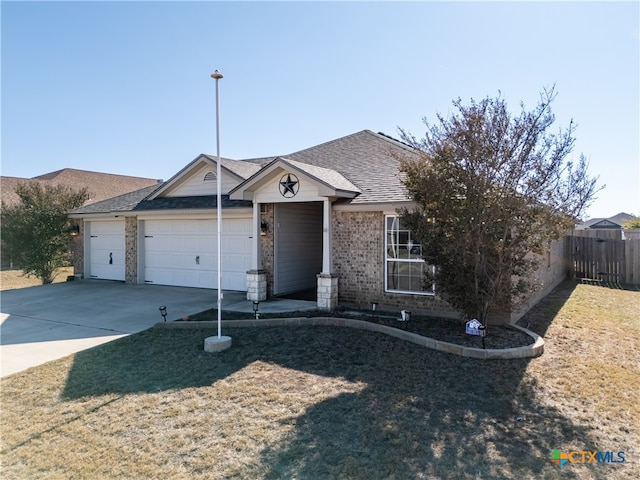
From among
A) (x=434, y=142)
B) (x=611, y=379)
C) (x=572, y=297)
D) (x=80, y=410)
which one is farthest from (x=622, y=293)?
(x=80, y=410)

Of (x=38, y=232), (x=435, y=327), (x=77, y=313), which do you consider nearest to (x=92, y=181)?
(x=38, y=232)

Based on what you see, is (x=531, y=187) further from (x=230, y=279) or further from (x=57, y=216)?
(x=57, y=216)

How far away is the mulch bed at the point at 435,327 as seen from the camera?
7297 mm

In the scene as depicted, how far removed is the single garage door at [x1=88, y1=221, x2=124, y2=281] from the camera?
1575cm

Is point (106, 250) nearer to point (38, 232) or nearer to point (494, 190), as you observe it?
point (38, 232)

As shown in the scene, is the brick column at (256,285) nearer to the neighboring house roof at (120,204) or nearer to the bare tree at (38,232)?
the neighboring house roof at (120,204)

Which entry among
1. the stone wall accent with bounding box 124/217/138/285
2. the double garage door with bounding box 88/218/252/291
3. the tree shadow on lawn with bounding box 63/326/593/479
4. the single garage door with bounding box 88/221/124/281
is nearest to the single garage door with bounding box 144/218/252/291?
the double garage door with bounding box 88/218/252/291

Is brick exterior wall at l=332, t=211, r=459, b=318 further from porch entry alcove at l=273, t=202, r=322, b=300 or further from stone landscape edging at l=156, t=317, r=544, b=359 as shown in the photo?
porch entry alcove at l=273, t=202, r=322, b=300

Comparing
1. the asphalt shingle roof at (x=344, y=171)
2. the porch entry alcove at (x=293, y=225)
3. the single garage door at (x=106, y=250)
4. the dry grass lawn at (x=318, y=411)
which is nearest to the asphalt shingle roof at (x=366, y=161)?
the asphalt shingle roof at (x=344, y=171)

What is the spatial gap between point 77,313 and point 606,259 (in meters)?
A: 19.2

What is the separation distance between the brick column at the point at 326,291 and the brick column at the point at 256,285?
1.98m

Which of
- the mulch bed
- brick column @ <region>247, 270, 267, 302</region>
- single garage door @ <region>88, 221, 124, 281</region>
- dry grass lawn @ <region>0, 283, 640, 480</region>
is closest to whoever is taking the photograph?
dry grass lawn @ <region>0, 283, 640, 480</region>

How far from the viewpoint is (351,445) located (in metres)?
4.16

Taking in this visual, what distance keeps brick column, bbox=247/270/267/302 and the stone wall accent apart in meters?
6.05
